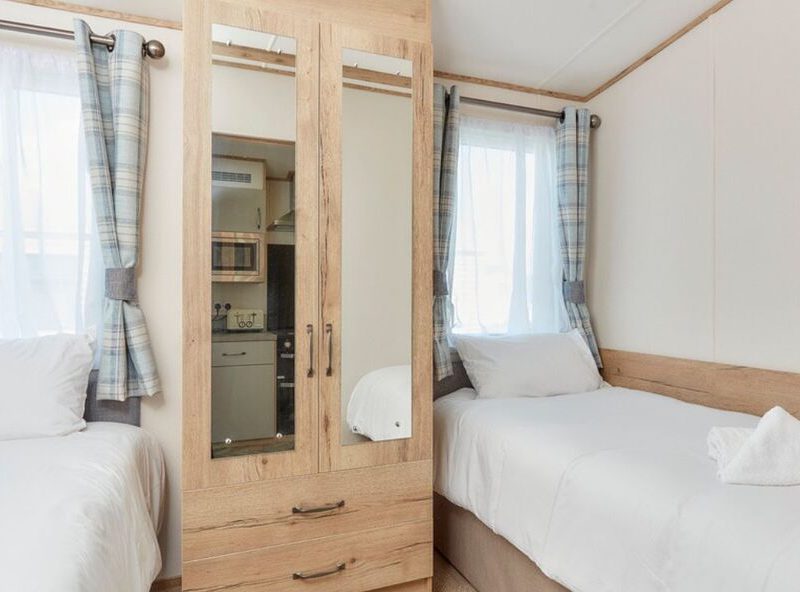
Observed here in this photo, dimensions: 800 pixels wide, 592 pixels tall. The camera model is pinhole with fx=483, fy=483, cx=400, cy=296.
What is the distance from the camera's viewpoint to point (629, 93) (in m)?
2.58

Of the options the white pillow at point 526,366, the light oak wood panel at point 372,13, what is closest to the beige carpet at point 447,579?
the white pillow at point 526,366

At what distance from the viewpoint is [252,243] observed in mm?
1618

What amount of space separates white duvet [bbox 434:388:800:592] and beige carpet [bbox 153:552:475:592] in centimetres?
37

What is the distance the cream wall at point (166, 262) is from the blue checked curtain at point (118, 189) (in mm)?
85

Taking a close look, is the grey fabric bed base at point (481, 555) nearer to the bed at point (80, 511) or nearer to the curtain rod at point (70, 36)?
the bed at point (80, 511)

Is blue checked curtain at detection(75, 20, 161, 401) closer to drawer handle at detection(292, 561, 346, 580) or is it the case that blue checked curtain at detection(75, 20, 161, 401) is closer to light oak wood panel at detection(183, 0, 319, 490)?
light oak wood panel at detection(183, 0, 319, 490)

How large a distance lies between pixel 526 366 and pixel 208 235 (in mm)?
1532

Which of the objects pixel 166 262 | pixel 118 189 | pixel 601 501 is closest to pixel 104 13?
pixel 118 189

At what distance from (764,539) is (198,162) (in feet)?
5.74

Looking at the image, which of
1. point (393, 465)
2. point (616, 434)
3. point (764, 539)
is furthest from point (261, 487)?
point (764, 539)

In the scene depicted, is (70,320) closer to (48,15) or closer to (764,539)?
(48,15)

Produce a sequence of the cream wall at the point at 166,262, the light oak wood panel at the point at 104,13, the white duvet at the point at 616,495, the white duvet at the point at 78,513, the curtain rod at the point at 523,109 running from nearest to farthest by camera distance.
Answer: the white duvet at the point at 78,513 → the white duvet at the point at 616,495 → the light oak wood panel at the point at 104,13 → the cream wall at the point at 166,262 → the curtain rod at the point at 523,109

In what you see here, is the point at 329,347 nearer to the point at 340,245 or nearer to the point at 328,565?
the point at 340,245

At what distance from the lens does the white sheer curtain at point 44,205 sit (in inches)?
73.2
